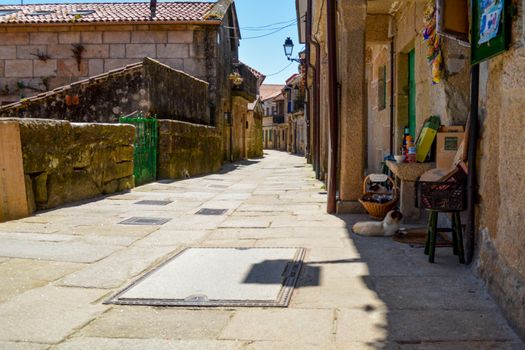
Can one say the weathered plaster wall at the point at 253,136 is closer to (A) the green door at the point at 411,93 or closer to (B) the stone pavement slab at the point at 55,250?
(A) the green door at the point at 411,93

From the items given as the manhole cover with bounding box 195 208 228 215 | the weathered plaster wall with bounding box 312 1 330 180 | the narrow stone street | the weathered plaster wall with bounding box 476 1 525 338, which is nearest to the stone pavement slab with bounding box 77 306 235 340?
the narrow stone street

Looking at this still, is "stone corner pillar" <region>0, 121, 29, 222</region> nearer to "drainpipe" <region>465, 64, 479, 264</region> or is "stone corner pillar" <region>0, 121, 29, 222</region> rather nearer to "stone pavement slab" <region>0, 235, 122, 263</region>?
"stone pavement slab" <region>0, 235, 122, 263</region>

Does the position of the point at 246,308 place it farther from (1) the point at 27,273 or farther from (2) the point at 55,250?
(2) the point at 55,250

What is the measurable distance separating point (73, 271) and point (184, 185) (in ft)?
22.4

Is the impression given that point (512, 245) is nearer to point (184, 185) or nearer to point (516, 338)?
point (516, 338)

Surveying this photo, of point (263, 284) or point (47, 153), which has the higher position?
point (47, 153)

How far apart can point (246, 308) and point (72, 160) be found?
5.11 m

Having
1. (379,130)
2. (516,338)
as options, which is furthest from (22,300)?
(379,130)

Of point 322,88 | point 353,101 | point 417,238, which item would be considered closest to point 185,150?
point 322,88

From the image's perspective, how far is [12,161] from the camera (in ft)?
20.4

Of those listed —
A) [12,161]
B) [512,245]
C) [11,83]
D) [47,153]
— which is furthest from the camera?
[11,83]

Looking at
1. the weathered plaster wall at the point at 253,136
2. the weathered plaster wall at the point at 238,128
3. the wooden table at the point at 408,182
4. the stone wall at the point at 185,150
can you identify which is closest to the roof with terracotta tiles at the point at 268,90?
the weathered plaster wall at the point at 253,136

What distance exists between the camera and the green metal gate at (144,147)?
10602mm

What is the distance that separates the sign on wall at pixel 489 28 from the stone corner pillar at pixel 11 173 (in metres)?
4.97
